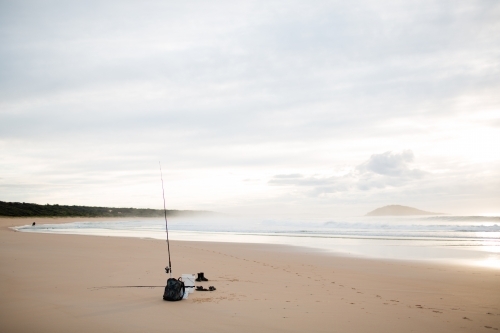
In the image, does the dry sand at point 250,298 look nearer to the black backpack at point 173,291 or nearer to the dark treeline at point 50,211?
the black backpack at point 173,291

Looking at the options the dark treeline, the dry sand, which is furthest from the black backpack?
the dark treeline

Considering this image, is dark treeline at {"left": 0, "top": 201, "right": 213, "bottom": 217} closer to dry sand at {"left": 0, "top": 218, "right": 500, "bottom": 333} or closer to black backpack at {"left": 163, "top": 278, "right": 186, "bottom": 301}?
dry sand at {"left": 0, "top": 218, "right": 500, "bottom": 333}

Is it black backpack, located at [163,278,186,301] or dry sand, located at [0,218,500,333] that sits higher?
black backpack, located at [163,278,186,301]

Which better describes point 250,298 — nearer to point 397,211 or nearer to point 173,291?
point 173,291

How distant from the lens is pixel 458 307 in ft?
22.6

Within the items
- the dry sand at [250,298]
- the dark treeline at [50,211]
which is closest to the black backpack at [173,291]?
the dry sand at [250,298]

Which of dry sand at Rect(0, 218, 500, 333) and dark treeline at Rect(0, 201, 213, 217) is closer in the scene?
dry sand at Rect(0, 218, 500, 333)

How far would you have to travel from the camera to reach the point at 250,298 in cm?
707

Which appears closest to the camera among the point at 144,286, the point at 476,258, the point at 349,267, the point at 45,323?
the point at 45,323

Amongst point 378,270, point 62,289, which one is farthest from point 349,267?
→ point 62,289

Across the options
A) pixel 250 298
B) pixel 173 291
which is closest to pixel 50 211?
pixel 173 291

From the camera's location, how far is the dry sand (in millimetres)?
5391

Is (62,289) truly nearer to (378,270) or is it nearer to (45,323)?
(45,323)

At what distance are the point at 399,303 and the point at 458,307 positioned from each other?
3.59 feet
